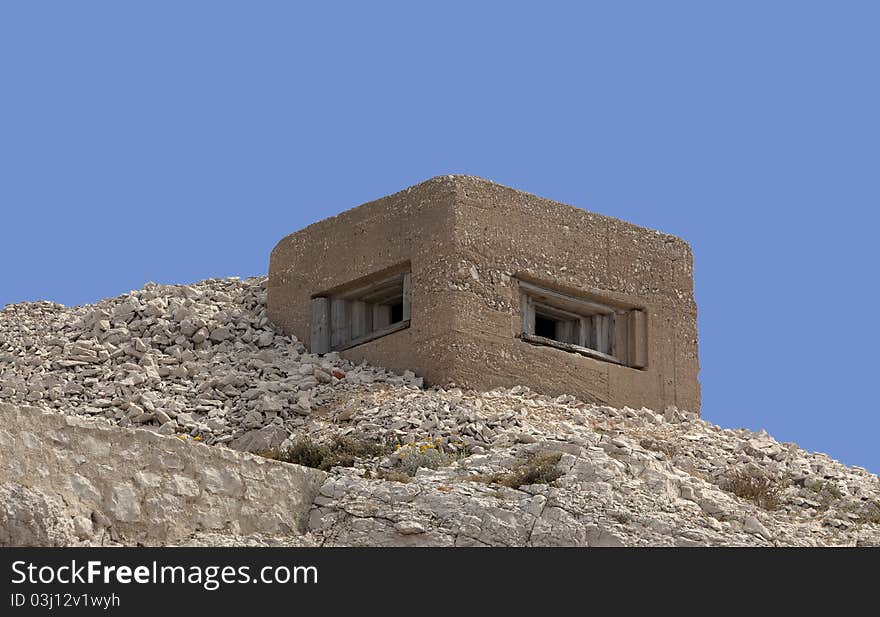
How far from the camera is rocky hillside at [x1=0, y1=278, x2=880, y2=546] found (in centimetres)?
1617

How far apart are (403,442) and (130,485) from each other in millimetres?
3641

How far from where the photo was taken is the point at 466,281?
71.5 ft

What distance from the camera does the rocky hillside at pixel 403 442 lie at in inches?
637

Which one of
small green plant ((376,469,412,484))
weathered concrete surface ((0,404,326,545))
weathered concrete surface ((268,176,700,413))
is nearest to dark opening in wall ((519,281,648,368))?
weathered concrete surface ((268,176,700,413))

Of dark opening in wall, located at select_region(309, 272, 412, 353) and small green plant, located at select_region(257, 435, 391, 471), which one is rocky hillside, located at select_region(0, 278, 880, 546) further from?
dark opening in wall, located at select_region(309, 272, 412, 353)

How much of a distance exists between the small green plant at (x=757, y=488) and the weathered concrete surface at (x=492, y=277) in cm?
354

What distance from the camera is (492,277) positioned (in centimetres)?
2200

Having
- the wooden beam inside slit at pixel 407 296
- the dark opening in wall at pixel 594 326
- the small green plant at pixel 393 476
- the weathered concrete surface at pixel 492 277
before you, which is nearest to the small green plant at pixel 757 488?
the small green plant at pixel 393 476

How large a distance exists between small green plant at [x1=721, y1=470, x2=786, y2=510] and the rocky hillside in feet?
0.06

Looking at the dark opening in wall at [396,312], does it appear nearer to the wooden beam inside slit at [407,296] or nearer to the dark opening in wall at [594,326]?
the wooden beam inside slit at [407,296]

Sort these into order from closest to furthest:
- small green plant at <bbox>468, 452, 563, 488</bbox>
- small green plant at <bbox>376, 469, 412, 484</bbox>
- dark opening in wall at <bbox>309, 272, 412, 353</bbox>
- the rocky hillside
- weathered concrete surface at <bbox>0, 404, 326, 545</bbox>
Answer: weathered concrete surface at <bbox>0, 404, 326, 545</bbox>
the rocky hillside
small green plant at <bbox>468, 452, 563, 488</bbox>
small green plant at <bbox>376, 469, 412, 484</bbox>
dark opening in wall at <bbox>309, 272, 412, 353</bbox>

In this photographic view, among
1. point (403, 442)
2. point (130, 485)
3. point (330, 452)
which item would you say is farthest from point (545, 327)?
point (130, 485)

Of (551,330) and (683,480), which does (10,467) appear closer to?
(683,480)

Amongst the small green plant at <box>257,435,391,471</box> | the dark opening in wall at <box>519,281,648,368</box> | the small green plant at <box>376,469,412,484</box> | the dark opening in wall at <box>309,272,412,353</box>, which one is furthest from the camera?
the dark opening in wall at <box>309,272,412,353</box>
